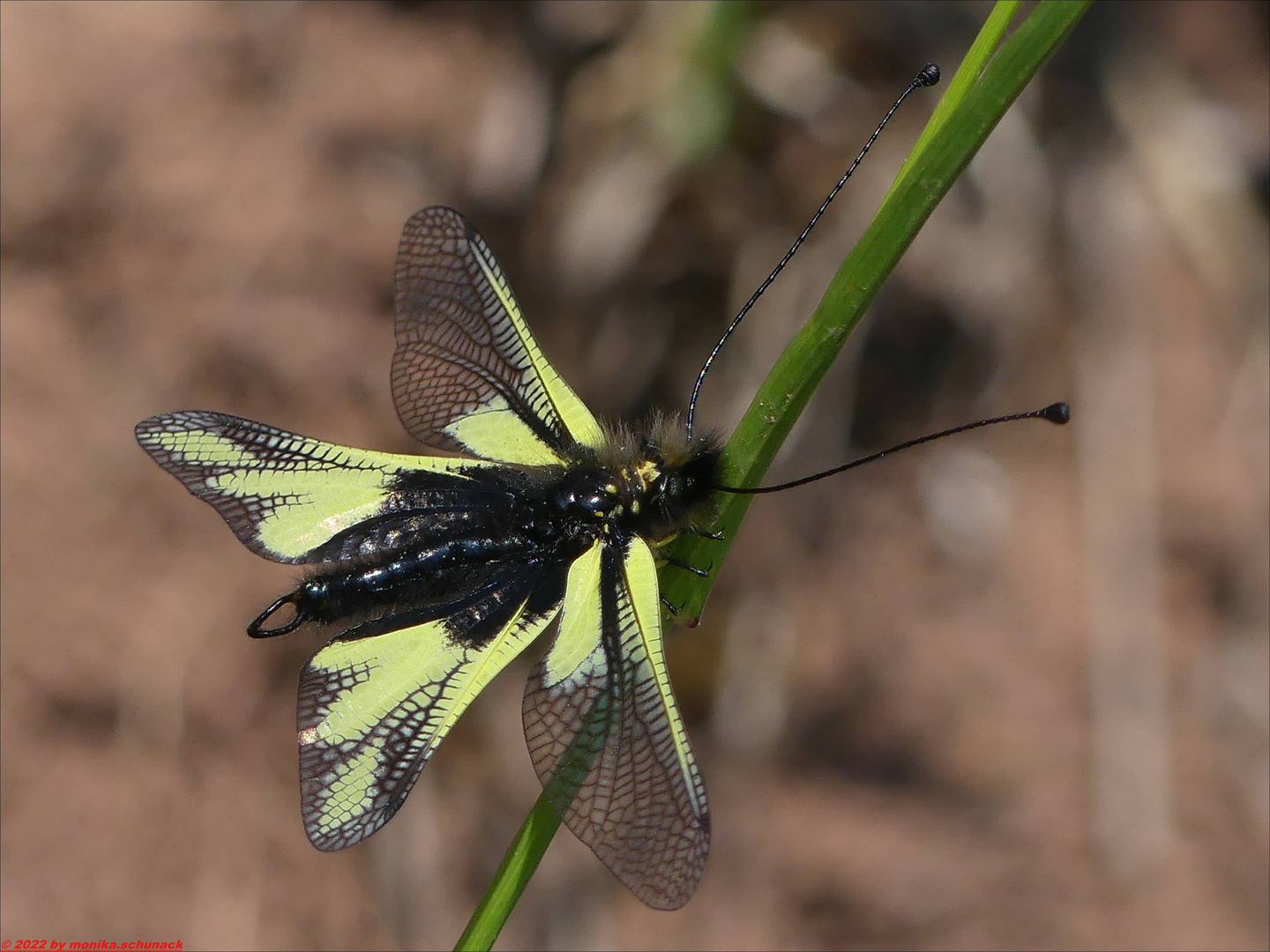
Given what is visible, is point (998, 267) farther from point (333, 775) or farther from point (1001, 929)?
point (333, 775)

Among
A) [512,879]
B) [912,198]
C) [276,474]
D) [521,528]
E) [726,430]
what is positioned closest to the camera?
[912,198]

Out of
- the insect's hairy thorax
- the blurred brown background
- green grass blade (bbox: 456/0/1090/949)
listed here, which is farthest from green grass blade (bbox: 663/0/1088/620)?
the blurred brown background

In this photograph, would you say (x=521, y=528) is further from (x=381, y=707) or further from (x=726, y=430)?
(x=726, y=430)

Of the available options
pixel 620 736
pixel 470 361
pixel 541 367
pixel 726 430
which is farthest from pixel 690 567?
pixel 726 430

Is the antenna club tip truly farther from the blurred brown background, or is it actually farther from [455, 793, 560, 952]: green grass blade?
Result: the blurred brown background

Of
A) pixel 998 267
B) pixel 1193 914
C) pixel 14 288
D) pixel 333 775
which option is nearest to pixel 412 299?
pixel 333 775

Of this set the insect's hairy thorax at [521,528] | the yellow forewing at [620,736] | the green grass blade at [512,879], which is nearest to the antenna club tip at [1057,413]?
the insect's hairy thorax at [521,528]
